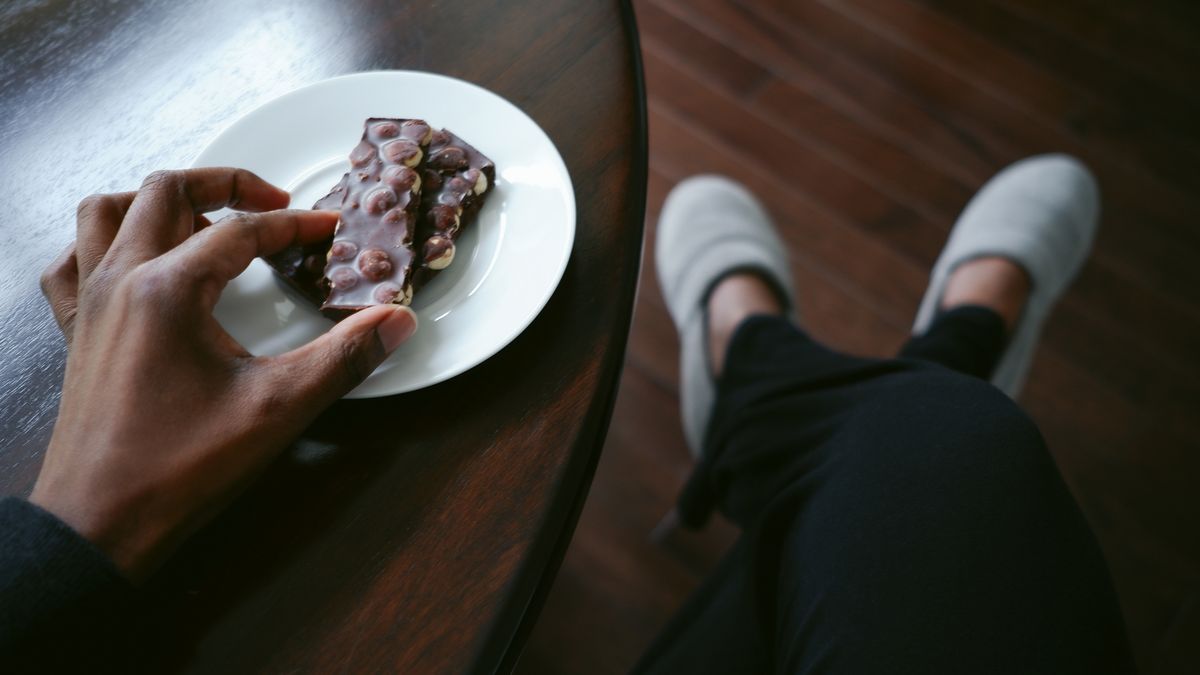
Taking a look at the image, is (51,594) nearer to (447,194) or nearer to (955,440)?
(447,194)

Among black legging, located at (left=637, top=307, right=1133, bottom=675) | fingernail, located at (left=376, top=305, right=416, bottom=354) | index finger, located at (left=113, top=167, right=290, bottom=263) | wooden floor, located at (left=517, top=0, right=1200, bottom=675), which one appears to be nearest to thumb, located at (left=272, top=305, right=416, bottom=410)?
fingernail, located at (left=376, top=305, right=416, bottom=354)

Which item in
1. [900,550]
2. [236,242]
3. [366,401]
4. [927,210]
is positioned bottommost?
[927,210]

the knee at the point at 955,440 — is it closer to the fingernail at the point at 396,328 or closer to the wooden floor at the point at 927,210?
the fingernail at the point at 396,328

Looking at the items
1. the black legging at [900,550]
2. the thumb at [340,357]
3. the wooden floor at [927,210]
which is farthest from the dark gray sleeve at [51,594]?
the wooden floor at [927,210]

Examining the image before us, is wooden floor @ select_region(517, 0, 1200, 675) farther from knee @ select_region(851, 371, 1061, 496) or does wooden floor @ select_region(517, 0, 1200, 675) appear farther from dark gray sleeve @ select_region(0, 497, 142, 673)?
dark gray sleeve @ select_region(0, 497, 142, 673)

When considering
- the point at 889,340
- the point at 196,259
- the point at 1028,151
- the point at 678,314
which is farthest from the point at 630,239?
the point at 1028,151

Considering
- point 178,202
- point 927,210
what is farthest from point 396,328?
point 927,210
